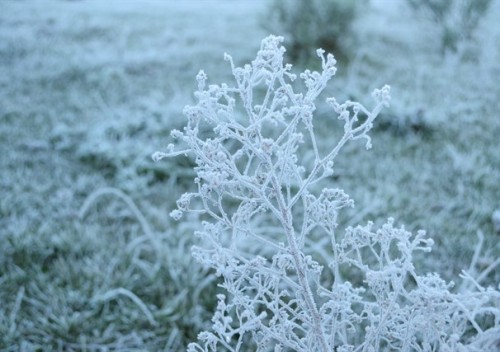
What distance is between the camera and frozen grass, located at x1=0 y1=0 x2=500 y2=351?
2246 millimetres

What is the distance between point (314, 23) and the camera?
674 cm

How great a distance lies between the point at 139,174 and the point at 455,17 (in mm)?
5690

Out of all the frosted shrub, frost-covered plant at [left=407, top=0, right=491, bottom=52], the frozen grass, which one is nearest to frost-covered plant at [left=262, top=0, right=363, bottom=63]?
the frozen grass

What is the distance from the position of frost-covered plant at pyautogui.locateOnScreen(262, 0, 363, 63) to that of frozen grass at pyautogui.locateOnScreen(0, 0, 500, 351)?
0.54 metres

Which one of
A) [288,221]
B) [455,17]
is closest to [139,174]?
[288,221]

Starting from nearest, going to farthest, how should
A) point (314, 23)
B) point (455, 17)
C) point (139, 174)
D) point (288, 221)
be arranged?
point (288, 221) < point (139, 174) < point (314, 23) < point (455, 17)

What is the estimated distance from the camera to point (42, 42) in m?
7.42

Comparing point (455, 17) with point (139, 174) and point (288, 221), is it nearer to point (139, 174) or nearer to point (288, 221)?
point (139, 174)

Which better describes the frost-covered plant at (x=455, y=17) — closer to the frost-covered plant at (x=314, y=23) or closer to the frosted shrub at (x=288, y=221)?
the frost-covered plant at (x=314, y=23)

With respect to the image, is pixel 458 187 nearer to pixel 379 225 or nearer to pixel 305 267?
pixel 379 225

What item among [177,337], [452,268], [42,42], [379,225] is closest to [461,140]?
[379,225]

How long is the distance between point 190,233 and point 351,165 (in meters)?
1.47

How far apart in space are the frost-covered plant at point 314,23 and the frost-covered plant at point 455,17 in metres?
1.23

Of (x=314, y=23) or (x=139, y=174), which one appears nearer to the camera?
(x=139, y=174)
